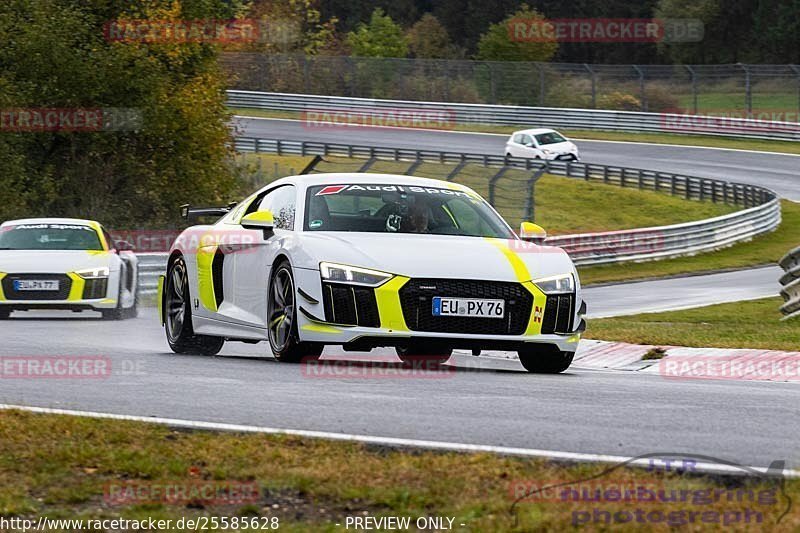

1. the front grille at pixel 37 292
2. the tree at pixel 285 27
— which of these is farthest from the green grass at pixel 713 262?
the tree at pixel 285 27

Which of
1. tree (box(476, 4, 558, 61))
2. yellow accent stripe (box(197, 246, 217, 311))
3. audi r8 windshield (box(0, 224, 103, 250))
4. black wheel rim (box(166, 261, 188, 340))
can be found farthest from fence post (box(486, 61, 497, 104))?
yellow accent stripe (box(197, 246, 217, 311))

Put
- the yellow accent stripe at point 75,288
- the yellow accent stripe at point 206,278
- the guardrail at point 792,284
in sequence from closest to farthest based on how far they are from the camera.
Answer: the yellow accent stripe at point 206,278
the yellow accent stripe at point 75,288
the guardrail at point 792,284

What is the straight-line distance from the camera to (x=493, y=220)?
37.4ft

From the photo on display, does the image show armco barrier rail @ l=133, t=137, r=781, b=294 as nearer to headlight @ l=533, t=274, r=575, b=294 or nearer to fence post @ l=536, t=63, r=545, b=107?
fence post @ l=536, t=63, r=545, b=107

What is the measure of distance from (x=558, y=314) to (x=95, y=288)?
9.56m

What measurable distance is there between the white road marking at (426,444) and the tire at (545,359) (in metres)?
3.57

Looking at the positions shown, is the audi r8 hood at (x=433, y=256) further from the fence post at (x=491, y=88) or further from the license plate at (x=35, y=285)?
A: the fence post at (x=491, y=88)

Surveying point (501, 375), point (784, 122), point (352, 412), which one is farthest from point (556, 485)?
point (784, 122)

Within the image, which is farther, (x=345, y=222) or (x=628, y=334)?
(x=628, y=334)

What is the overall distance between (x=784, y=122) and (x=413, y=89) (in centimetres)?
1593

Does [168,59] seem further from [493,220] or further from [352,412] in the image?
[352,412]

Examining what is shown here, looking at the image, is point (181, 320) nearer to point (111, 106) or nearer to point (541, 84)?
point (111, 106)

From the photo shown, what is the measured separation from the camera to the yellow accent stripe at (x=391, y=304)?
32.5 feet

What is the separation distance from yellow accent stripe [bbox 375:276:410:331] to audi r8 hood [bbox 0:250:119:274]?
906 centimetres
